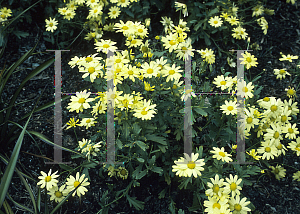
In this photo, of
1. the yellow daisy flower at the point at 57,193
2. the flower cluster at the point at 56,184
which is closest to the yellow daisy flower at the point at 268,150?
the flower cluster at the point at 56,184

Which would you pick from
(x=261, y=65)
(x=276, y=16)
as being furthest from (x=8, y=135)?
(x=276, y=16)

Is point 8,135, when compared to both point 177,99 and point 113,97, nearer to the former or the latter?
point 113,97

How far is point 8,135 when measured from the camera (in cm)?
184

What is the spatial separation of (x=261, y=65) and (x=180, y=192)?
5.32ft

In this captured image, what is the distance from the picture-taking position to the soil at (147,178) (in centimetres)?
179

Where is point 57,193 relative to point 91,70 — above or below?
below

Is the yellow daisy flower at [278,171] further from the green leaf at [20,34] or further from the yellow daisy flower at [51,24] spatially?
the green leaf at [20,34]

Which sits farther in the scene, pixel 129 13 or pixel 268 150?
pixel 129 13

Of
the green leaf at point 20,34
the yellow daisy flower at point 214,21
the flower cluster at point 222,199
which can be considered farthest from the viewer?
the green leaf at point 20,34

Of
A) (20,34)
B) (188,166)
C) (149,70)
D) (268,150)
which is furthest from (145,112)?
(20,34)

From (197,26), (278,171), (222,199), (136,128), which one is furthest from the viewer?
(197,26)

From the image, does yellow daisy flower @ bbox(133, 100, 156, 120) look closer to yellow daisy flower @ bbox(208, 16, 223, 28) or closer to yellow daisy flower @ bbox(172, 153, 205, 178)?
yellow daisy flower @ bbox(172, 153, 205, 178)

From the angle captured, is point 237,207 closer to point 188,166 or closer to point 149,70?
point 188,166

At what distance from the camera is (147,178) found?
1.87 m
